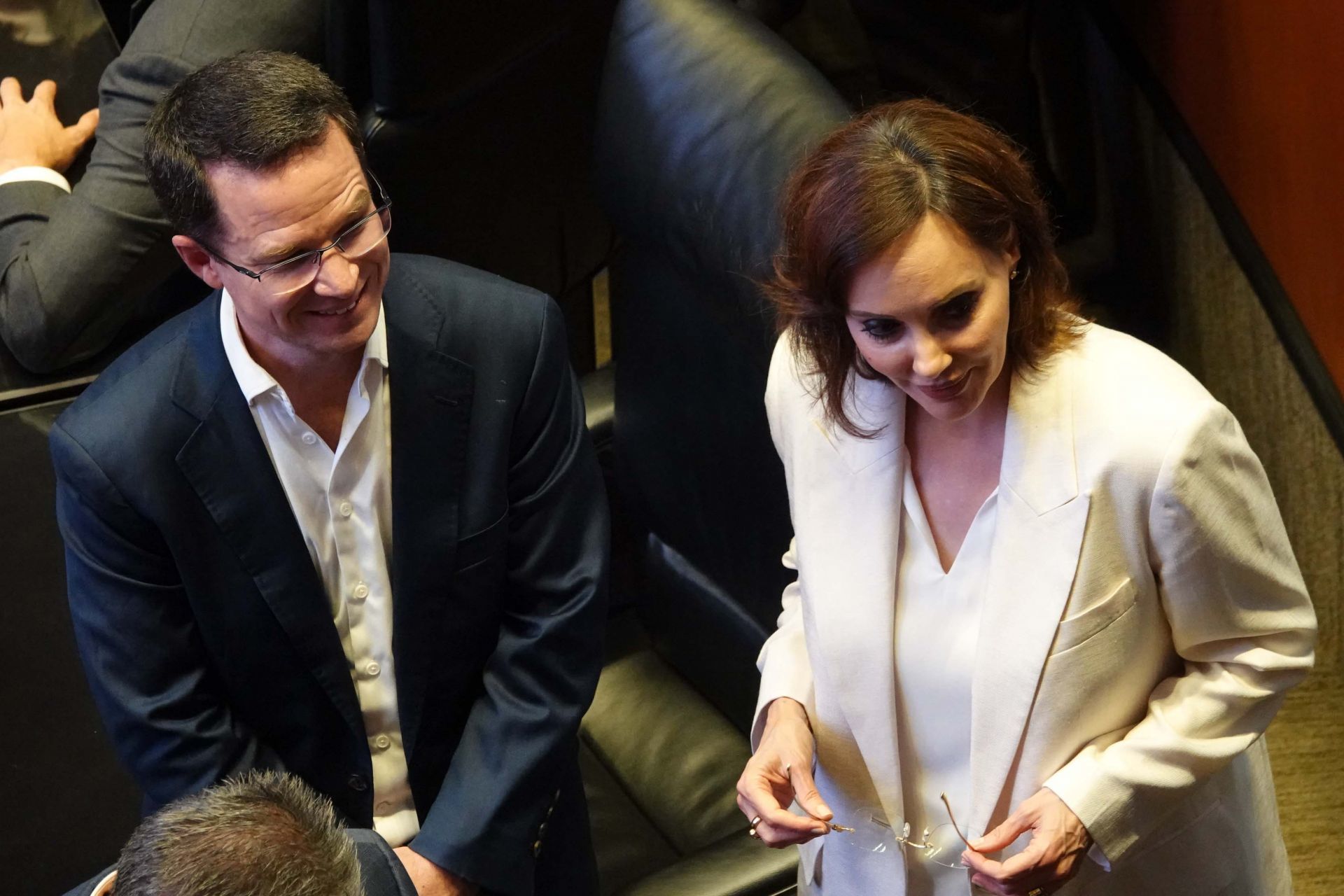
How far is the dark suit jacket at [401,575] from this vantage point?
1535mm

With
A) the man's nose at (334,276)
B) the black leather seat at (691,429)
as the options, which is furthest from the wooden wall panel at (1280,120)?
the man's nose at (334,276)

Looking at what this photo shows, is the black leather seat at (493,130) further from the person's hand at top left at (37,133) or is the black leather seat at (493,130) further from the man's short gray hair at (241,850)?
the man's short gray hair at (241,850)

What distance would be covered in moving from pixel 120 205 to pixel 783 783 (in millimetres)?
1363

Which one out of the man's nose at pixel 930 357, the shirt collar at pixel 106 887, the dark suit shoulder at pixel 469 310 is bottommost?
the shirt collar at pixel 106 887

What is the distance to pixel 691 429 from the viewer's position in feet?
6.99

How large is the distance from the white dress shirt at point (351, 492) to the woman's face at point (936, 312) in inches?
22.2

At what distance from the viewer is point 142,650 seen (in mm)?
1586

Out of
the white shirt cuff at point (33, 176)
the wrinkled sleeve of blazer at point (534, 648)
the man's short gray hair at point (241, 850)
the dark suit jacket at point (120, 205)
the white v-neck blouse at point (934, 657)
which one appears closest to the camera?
the man's short gray hair at point (241, 850)

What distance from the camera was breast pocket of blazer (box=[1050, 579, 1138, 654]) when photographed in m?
1.35

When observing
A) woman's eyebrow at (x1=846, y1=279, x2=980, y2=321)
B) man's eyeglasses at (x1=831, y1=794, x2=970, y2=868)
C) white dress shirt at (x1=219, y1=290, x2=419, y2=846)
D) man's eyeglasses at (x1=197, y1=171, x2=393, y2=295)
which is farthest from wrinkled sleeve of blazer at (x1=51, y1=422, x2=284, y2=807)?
woman's eyebrow at (x1=846, y1=279, x2=980, y2=321)

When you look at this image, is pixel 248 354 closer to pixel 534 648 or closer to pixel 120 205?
pixel 534 648

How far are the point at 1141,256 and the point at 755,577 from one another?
1615mm

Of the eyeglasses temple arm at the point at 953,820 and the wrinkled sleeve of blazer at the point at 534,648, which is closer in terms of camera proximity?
the eyeglasses temple arm at the point at 953,820

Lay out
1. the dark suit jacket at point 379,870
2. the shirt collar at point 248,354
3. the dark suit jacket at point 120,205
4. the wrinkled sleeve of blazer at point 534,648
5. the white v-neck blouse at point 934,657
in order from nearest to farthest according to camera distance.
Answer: the dark suit jacket at point 379,870 < the white v-neck blouse at point 934,657 < the shirt collar at point 248,354 < the wrinkled sleeve of blazer at point 534,648 < the dark suit jacket at point 120,205
